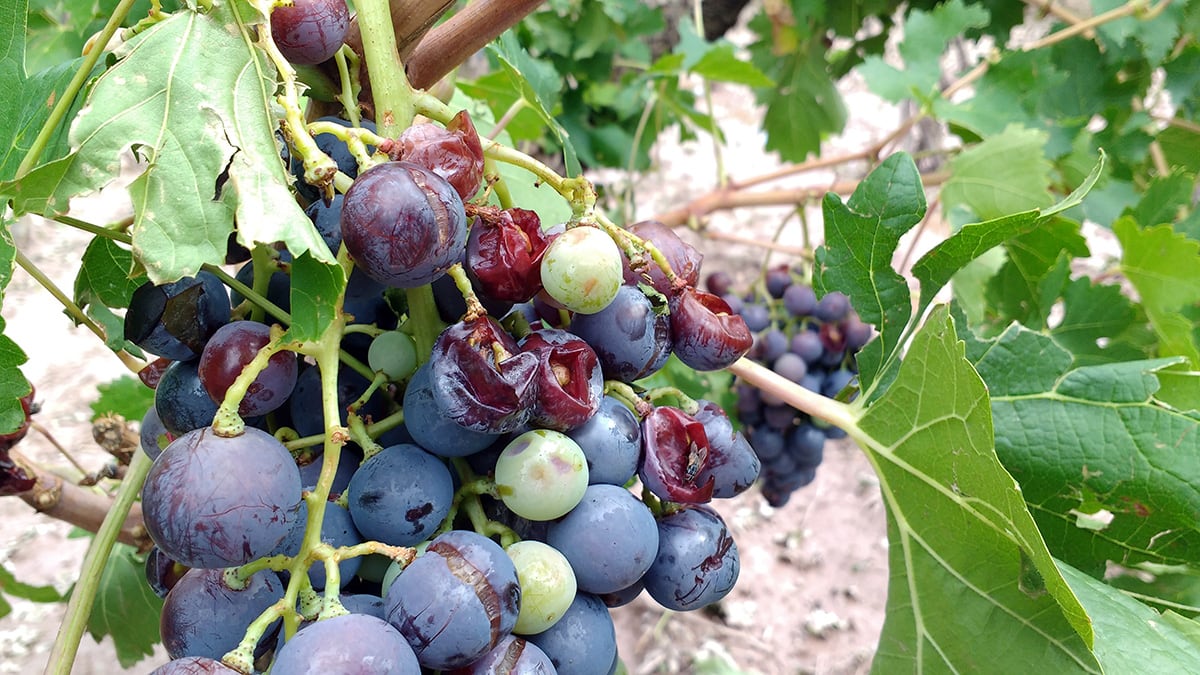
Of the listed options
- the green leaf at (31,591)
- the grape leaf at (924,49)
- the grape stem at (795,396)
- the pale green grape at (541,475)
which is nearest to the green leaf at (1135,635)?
the grape stem at (795,396)

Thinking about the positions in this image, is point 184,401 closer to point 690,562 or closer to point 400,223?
point 400,223

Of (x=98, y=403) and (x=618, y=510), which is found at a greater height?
(x=618, y=510)

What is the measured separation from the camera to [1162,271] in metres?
1.52

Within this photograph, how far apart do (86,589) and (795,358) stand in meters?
1.32

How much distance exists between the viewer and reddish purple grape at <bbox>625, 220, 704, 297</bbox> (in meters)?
0.78

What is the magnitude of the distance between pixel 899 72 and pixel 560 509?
5.89ft

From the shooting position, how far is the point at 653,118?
2590 mm

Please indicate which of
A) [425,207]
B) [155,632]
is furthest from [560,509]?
[155,632]

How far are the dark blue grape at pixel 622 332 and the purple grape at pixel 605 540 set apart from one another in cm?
11

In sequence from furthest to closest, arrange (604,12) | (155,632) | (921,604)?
(604,12) → (155,632) → (921,604)

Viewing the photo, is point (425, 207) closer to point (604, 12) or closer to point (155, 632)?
point (155, 632)

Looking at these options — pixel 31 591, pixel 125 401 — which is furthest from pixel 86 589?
pixel 31 591

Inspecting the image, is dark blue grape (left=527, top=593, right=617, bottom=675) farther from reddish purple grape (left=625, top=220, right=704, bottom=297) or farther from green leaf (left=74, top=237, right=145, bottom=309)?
green leaf (left=74, top=237, right=145, bottom=309)

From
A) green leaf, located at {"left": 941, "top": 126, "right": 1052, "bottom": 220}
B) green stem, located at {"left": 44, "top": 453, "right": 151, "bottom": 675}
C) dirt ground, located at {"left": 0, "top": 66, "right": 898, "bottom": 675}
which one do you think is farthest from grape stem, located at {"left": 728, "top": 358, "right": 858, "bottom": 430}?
dirt ground, located at {"left": 0, "top": 66, "right": 898, "bottom": 675}
